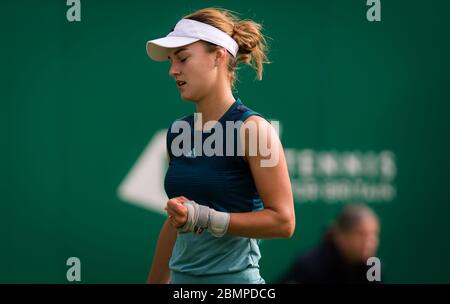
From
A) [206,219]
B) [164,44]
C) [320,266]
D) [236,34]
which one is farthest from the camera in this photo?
[320,266]

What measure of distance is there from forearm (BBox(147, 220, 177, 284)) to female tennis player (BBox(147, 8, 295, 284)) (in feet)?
0.22

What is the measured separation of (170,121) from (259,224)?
285 centimetres

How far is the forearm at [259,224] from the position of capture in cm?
274

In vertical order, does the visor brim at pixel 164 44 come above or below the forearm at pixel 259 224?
above

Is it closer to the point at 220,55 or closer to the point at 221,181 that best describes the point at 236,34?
the point at 220,55

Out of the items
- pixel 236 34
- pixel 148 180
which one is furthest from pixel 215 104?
pixel 148 180

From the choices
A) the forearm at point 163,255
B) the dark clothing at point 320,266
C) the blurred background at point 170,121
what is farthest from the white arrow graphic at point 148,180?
the forearm at point 163,255

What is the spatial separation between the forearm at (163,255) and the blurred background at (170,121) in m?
2.27

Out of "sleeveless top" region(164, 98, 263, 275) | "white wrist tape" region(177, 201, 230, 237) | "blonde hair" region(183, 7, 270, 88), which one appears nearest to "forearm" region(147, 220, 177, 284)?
"sleeveless top" region(164, 98, 263, 275)

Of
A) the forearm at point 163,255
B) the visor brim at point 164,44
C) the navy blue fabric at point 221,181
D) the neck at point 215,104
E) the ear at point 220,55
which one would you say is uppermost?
the visor brim at point 164,44

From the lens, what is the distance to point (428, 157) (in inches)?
233

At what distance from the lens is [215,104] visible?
115 inches

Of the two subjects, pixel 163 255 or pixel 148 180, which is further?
pixel 148 180

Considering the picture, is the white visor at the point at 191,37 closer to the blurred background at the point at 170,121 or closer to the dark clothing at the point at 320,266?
the dark clothing at the point at 320,266
